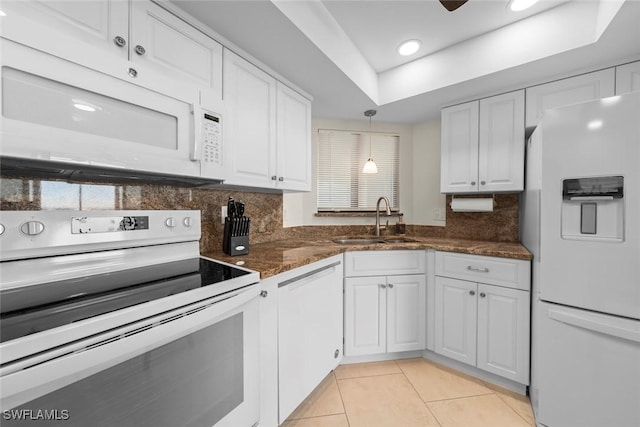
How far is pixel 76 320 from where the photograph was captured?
0.61 m

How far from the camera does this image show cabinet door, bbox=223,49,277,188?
4.81ft

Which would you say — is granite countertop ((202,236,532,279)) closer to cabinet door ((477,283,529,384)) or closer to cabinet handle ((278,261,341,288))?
cabinet handle ((278,261,341,288))

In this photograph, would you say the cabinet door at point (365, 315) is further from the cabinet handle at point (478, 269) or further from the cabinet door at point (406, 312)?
the cabinet handle at point (478, 269)

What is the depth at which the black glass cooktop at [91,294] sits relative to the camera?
605 mm

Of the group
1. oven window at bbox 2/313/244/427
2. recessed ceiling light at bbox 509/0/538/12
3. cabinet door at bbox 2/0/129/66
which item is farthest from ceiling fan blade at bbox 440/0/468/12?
oven window at bbox 2/313/244/427

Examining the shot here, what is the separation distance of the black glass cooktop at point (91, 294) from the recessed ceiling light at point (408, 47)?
6.38ft

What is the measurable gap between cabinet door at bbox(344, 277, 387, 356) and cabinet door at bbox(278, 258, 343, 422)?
Answer: 0.10 meters

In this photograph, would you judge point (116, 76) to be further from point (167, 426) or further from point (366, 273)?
point (366, 273)

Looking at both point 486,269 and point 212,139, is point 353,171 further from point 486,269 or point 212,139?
point 212,139

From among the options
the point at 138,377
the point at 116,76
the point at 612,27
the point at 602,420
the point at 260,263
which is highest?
the point at 612,27

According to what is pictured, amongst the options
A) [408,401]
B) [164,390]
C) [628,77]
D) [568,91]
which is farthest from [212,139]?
[628,77]

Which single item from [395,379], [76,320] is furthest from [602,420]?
[76,320]

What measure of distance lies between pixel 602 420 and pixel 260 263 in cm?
179

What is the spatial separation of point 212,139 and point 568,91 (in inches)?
91.0
